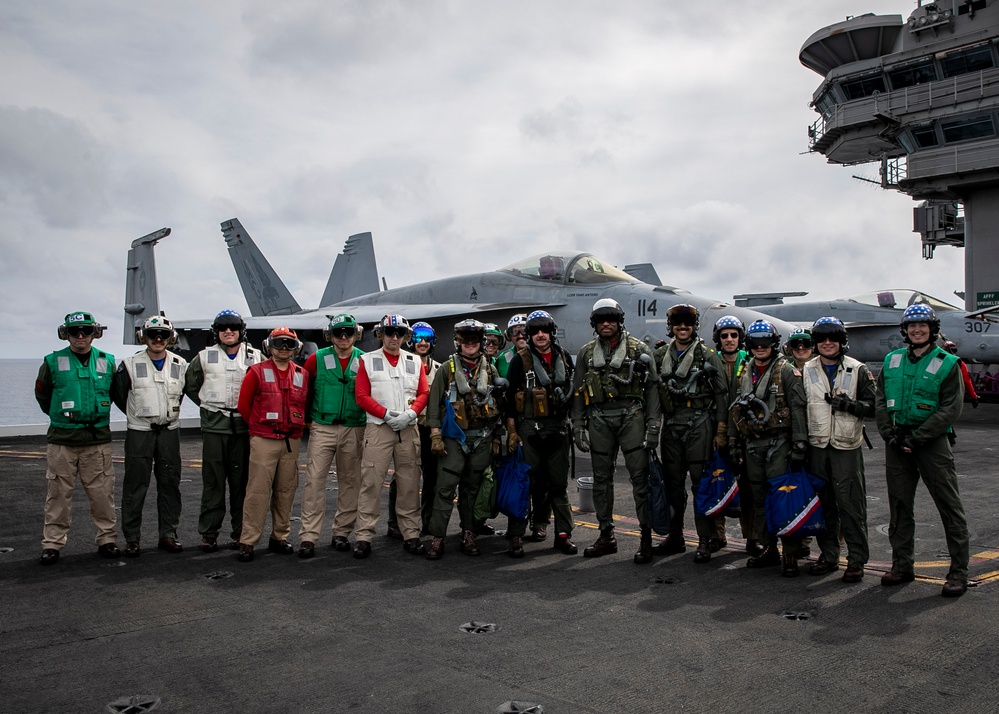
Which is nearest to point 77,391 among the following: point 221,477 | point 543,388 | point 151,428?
point 151,428

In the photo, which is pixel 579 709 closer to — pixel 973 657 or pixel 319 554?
pixel 973 657

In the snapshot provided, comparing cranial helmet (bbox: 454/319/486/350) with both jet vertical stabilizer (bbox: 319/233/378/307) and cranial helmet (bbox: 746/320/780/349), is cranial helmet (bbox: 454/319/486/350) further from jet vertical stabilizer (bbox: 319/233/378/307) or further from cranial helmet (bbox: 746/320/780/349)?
jet vertical stabilizer (bbox: 319/233/378/307)

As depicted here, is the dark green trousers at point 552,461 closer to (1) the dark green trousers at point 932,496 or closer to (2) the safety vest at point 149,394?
(1) the dark green trousers at point 932,496

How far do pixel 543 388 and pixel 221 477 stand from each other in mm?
3041

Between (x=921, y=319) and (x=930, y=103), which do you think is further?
(x=930, y=103)

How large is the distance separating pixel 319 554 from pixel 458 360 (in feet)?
6.82

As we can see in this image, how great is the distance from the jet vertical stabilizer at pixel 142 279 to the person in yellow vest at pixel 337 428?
51.5ft

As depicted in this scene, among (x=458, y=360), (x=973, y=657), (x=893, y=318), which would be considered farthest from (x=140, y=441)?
(x=893, y=318)

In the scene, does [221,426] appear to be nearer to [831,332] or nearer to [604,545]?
[604,545]

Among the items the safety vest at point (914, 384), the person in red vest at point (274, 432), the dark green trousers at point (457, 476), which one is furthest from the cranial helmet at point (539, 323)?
the safety vest at point (914, 384)

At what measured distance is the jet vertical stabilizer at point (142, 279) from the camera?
2067 centimetres

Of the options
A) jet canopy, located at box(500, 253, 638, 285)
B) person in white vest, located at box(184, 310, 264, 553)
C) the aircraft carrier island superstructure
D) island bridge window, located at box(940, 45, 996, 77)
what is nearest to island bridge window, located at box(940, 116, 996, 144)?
the aircraft carrier island superstructure

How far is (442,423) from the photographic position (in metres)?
6.71

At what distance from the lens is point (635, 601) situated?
517 centimetres
